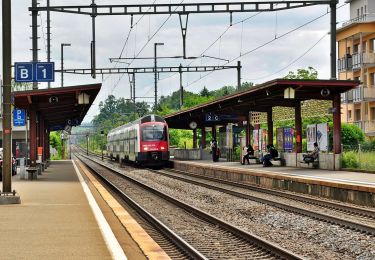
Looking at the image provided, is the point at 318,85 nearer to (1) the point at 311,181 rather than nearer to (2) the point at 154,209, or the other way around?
(1) the point at 311,181

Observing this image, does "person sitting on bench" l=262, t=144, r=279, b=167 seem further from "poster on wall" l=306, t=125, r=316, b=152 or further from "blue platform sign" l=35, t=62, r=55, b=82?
"blue platform sign" l=35, t=62, r=55, b=82

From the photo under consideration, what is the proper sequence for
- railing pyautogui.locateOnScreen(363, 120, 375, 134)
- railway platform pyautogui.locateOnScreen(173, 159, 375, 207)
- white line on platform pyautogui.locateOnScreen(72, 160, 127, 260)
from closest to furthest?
white line on platform pyautogui.locateOnScreen(72, 160, 127, 260), railway platform pyautogui.locateOnScreen(173, 159, 375, 207), railing pyautogui.locateOnScreen(363, 120, 375, 134)

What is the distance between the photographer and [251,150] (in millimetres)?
39188


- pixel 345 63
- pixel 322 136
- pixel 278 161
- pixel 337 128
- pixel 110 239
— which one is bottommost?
pixel 110 239

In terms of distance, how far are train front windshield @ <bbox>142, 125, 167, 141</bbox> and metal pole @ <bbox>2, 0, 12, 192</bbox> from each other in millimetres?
27614

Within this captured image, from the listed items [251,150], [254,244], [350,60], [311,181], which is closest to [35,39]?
[311,181]

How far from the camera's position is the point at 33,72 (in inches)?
941

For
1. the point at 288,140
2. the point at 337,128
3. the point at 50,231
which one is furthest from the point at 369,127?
the point at 50,231

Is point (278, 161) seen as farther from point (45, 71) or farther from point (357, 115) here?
point (357, 115)

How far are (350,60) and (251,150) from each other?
1975 centimetres

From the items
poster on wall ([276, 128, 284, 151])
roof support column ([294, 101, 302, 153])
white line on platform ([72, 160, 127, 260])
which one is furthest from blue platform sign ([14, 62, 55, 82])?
poster on wall ([276, 128, 284, 151])

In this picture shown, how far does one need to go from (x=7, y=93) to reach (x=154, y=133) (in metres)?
28.0

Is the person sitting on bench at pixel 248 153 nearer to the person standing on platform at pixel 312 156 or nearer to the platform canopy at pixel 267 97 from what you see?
the platform canopy at pixel 267 97

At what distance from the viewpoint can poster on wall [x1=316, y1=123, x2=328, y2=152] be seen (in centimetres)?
2897
